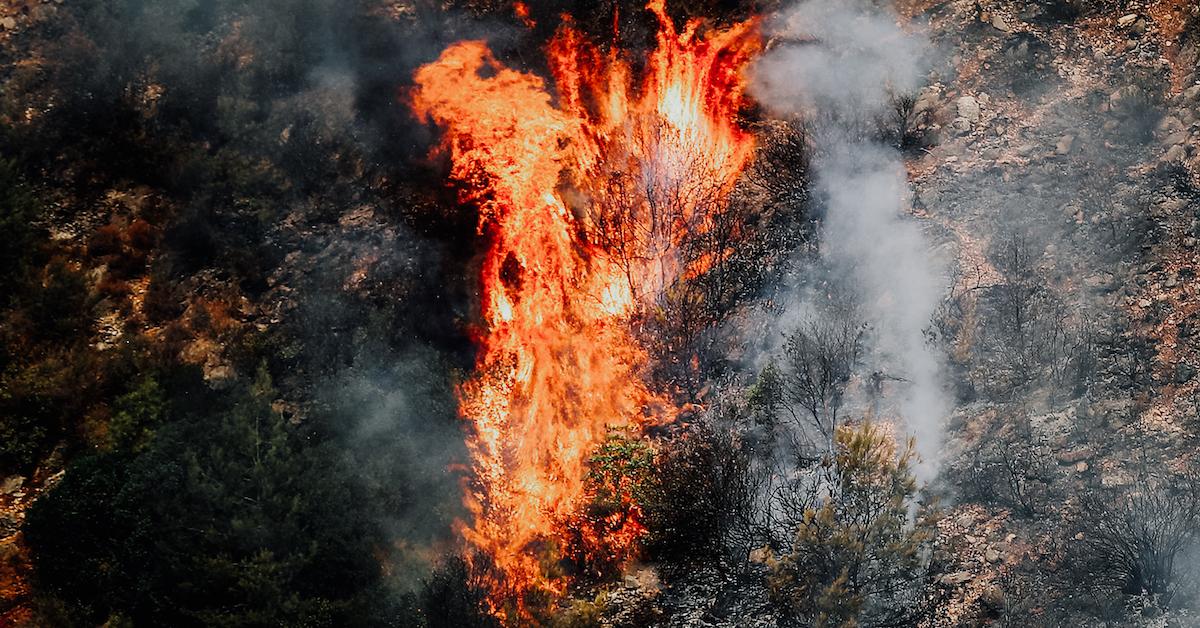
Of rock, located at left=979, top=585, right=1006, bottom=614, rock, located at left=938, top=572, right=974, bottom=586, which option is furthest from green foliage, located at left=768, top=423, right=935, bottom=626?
rock, located at left=979, top=585, right=1006, bottom=614

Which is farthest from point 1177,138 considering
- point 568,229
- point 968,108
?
point 568,229

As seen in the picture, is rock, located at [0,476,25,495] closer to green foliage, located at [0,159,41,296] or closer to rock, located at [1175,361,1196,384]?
green foliage, located at [0,159,41,296]

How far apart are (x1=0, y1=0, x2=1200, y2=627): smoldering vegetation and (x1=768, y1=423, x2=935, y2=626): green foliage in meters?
0.05

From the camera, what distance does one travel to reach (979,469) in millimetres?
14695

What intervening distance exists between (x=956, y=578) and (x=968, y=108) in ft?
25.7

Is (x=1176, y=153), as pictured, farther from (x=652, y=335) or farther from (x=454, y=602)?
(x=454, y=602)

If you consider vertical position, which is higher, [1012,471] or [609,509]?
[1012,471]

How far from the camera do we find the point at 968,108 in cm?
1795

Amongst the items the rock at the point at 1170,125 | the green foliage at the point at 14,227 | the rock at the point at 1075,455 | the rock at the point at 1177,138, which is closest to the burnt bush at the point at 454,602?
the rock at the point at 1075,455

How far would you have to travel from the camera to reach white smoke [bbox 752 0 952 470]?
53.2ft

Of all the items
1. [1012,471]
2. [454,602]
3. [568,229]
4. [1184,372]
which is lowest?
[454,602]

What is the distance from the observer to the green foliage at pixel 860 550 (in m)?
13.9

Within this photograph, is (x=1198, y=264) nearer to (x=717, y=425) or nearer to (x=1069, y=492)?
(x=1069, y=492)

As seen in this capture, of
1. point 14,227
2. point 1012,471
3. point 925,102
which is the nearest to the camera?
point 1012,471
